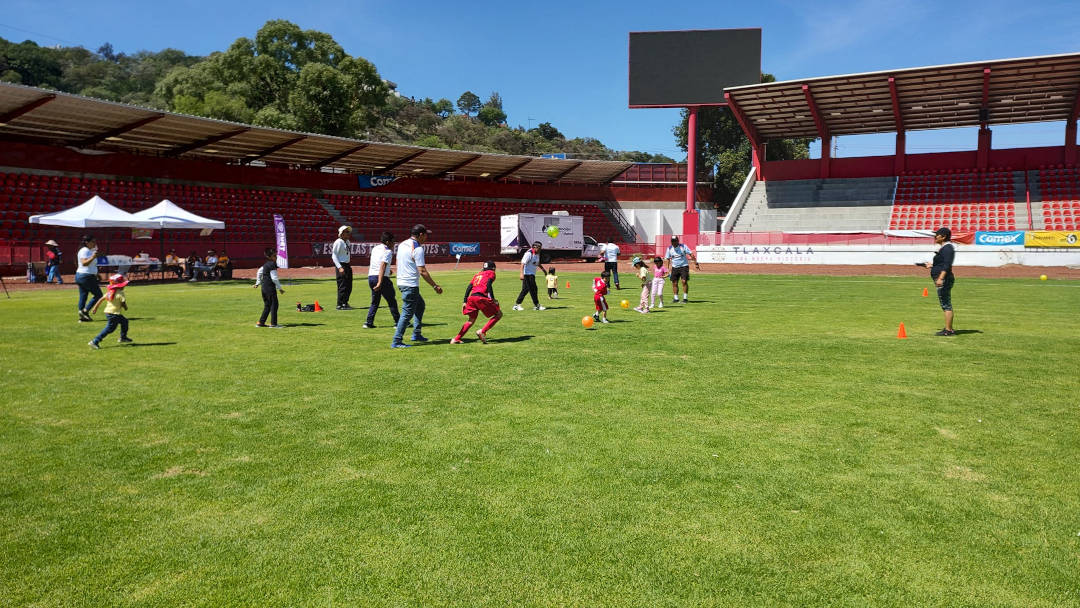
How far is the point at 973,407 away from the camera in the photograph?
6.78 meters

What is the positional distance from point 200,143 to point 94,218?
1710cm

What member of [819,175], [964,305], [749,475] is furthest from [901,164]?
[749,475]

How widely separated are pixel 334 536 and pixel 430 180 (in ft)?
172

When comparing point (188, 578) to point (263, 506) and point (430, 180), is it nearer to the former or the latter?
point (263, 506)

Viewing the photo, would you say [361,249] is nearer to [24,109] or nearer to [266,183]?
[266,183]

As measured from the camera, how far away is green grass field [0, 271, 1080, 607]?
348 cm

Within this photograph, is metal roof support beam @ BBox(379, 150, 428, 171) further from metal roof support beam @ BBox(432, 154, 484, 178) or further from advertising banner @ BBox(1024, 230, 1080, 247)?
advertising banner @ BBox(1024, 230, 1080, 247)

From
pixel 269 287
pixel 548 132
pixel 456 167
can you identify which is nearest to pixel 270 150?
pixel 456 167

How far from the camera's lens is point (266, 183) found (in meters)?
45.8

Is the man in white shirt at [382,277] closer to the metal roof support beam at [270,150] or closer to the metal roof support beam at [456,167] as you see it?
the metal roof support beam at [270,150]

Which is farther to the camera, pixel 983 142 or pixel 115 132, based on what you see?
pixel 983 142

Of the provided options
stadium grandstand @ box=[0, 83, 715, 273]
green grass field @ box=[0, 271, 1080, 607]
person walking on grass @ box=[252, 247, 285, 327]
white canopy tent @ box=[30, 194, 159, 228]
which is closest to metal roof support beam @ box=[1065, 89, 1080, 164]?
stadium grandstand @ box=[0, 83, 715, 273]

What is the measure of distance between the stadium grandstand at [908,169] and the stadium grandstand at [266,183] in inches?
569

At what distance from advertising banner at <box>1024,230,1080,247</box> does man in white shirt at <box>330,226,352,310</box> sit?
34.3m
